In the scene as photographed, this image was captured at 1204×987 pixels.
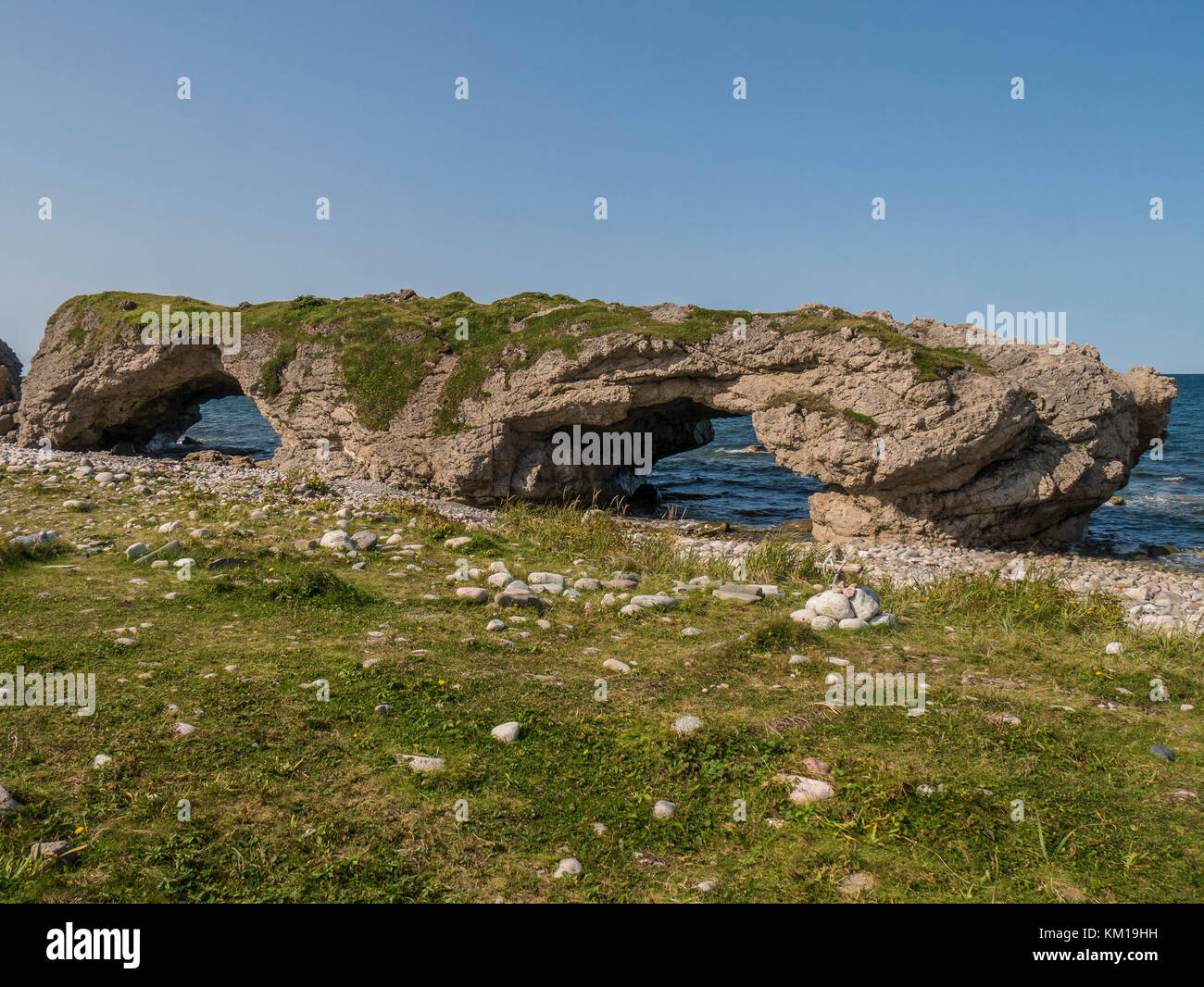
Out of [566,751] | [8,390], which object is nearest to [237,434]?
[8,390]

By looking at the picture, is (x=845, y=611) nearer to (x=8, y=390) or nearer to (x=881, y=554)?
(x=881, y=554)

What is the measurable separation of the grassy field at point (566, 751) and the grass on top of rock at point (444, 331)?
36.4 feet

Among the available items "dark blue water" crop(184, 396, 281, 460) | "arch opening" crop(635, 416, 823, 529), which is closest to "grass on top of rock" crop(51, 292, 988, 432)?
"arch opening" crop(635, 416, 823, 529)

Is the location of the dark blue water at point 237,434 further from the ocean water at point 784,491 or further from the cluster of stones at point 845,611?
the cluster of stones at point 845,611

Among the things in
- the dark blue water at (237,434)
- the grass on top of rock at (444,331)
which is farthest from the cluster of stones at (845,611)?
the dark blue water at (237,434)

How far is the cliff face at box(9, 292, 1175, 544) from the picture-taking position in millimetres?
18672

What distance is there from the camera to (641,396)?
2092cm

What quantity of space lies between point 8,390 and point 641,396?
86.8 ft

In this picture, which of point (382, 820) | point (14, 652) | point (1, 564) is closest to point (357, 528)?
point (1, 564)

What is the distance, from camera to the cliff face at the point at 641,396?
18.7 metres

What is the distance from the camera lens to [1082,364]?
19.1 m

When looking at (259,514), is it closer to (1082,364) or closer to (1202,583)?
(1082,364)

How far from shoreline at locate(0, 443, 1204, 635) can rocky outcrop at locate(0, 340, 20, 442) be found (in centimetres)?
404

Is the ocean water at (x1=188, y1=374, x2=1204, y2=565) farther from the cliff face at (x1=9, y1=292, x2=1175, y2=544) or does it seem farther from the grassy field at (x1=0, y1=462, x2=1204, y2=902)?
the grassy field at (x1=0, y1=462, x2=1204, y2=902)
